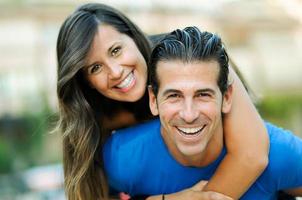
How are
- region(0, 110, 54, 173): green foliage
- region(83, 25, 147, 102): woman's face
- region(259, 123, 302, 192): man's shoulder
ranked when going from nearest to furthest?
region(259, 123, 302, 192): man's shoulder
region(83, 25, 147, 102): woman's face
region(0, 110, 54, 173): green foliage

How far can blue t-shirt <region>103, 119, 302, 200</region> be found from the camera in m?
2.46

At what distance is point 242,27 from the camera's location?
739 inches

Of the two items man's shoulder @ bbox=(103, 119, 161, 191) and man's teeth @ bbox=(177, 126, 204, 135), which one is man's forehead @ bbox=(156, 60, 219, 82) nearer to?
man's teeth @ bbox=(177, 126, 204, 135)

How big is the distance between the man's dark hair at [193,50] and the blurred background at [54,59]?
6.90 meters

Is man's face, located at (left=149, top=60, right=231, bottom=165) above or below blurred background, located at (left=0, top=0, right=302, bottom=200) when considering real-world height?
above

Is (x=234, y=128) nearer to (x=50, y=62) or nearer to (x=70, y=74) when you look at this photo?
(x=70, y=74)

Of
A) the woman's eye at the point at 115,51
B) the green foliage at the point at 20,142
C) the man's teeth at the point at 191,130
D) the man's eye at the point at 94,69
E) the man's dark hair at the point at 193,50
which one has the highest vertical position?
the man's dark hair at the point at 193,50

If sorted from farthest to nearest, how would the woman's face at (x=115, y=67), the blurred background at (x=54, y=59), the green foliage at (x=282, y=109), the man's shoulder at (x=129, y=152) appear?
1. the green foliage at (x=282, y=109)
2. the blurred background at (x=54, y=59)
3. the woman's face at (x=115, y=67)
4. the man's shoulder at (x=129, y=152)

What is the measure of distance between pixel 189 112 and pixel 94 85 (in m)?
0.74

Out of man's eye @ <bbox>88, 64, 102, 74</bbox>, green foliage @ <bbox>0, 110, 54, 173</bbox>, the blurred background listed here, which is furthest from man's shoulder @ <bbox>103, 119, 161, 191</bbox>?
green foliage @ <bbox>0, 110, 54, 173</bbox>

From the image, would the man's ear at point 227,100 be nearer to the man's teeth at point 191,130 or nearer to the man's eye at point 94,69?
the man's teeth at point 191,130

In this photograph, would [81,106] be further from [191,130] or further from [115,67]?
[191,130]

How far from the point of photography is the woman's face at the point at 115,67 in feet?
9.14

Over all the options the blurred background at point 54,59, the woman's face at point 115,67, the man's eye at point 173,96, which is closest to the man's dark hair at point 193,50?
the man's eye at point 173,96
